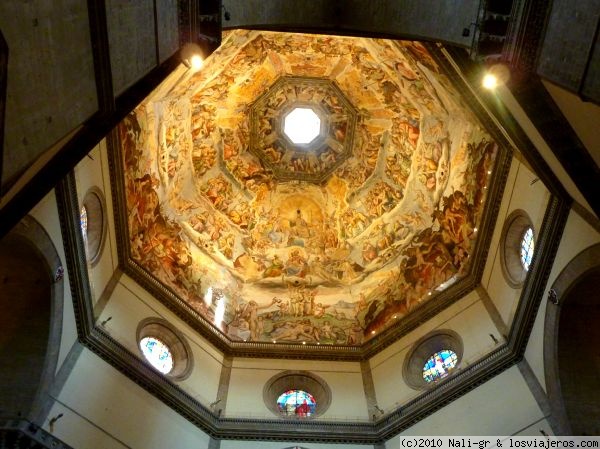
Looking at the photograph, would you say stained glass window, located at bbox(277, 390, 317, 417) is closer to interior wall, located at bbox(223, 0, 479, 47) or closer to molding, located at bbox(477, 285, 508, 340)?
molding, located at bbox(477, 285, 508, 340)

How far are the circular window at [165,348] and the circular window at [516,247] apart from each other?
32.7 feet

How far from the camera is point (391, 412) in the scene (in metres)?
15.9

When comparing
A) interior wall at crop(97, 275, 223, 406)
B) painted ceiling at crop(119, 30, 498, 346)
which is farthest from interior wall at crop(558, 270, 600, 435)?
interior wall at crop(97, 275, 223, 406)

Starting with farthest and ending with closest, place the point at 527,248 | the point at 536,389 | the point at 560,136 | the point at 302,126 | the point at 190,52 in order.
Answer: the point at 302,126 < the point at 527,248 < the point at 536,389 < the point at 190,52 < the point at 560,136

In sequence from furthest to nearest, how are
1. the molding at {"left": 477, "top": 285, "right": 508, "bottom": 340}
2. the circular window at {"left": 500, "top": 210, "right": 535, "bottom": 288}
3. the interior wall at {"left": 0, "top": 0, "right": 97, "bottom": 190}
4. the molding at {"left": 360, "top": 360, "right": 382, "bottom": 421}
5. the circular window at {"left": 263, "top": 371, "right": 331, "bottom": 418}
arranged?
the circular window at {"left": 263, "top": 371, "right": 331, "bottom": 418} → the molding at {"left": 360, "top": 360, "right": 382, "bottom": 421} → the molding at {"left": 477, "top": 285, "right": 508, "bottom": 340} → the circular window at {"left": 500, "top": 210, "right": 535, "bottom": 288} → the interior wall at {"left": 0, "top": 0, "right": 97, "bottom": 190}

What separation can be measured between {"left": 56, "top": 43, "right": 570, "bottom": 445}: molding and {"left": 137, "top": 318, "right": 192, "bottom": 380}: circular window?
3.44ft

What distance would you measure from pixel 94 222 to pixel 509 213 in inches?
471

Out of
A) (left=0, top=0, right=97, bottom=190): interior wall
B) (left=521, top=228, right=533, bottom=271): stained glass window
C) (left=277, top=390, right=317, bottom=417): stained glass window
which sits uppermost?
(left=521, top=228, right=533, bottom=271): stained glass window

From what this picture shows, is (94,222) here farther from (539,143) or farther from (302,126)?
(302,126)

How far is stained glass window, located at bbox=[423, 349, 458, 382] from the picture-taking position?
1652 cm

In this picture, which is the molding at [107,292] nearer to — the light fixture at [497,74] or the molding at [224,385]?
the molding at [224,385]

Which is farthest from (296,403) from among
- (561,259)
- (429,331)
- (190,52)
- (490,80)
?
(490,80)

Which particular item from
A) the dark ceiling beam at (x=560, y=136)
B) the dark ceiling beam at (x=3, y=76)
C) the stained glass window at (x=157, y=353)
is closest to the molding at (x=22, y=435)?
the stained glass window at (x=157, y=353)

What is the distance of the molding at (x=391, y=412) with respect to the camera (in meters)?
13.0
